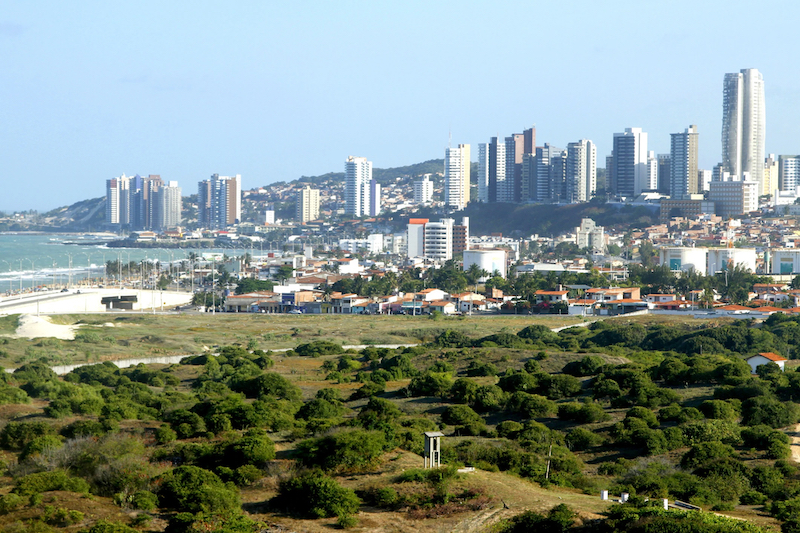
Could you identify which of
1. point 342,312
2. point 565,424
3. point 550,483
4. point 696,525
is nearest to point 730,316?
point 342,312

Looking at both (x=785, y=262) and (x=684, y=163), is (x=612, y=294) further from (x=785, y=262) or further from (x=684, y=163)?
(x=684, y=163)

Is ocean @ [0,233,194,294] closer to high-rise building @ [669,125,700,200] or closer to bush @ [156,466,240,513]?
high-rise building @ [669,125,700,200]

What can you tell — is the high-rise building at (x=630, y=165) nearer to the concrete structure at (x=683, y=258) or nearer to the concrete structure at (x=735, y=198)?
the concrete structure at (x=735, y=198)

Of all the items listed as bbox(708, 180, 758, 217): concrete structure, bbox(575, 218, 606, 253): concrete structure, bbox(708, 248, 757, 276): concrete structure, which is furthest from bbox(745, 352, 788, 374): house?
bbox(708, 180, 758, 217): concrete structure

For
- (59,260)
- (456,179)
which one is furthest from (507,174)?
(59,260)

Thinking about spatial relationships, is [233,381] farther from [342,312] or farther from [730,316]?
[342,312]

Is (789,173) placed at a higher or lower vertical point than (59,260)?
higher

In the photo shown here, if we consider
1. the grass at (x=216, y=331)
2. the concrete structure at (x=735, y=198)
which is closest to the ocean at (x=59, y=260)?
the grass at (x=216, y=331)
